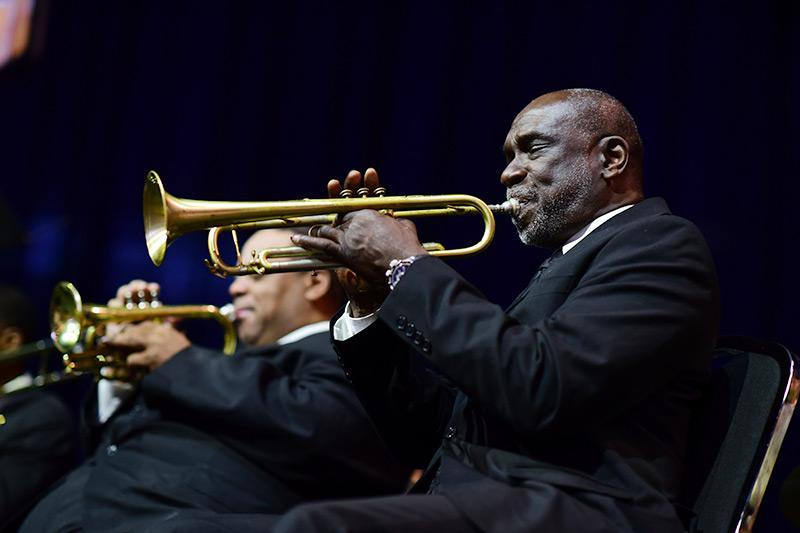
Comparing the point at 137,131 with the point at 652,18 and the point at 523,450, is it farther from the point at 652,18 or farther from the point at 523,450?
the point at 523,450

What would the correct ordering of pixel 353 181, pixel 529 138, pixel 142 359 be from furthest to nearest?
pixel 142 359 < pixel 529 138 < pixel 353 181

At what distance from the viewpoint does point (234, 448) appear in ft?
9.53

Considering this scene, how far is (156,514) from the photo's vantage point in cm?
272

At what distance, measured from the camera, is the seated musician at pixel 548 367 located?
1617 mm

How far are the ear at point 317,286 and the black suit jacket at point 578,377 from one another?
5.20ft

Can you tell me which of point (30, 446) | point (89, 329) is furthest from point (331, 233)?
point (30, 446)

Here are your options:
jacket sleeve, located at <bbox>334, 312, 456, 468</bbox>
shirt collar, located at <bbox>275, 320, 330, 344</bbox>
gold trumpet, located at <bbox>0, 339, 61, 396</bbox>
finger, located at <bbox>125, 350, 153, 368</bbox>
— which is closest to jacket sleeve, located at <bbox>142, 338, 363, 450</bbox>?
finger, located at <bbox>125, 350, 153, 368</bbox>

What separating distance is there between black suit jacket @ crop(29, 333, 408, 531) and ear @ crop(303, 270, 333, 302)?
476 mm

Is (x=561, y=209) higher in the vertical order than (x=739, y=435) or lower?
higher

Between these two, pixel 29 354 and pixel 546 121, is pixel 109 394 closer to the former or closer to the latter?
pixel 29 354

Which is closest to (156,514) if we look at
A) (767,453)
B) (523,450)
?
(523,450)

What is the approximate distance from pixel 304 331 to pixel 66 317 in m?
0.80

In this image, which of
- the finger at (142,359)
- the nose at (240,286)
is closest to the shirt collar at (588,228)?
the finger at (142,359)

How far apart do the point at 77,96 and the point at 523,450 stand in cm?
387
